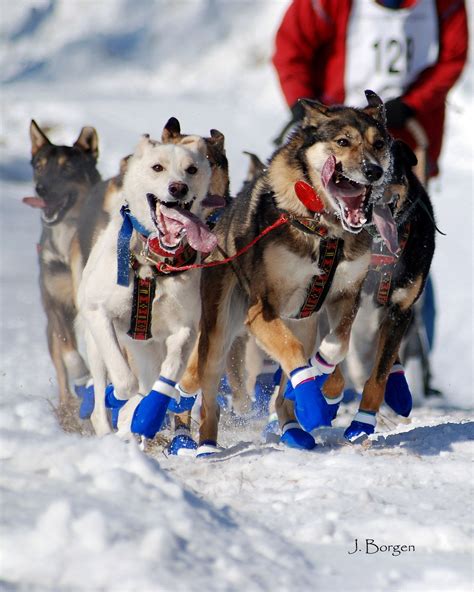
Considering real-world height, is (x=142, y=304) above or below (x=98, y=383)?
above

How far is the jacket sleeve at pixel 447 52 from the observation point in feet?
18.4

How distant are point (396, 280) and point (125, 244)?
118 centimetres

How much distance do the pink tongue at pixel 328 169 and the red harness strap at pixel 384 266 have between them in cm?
64

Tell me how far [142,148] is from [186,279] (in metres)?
0.51

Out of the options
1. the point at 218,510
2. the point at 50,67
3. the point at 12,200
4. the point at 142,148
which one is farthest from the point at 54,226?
the point at 50,67

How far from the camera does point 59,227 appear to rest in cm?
571

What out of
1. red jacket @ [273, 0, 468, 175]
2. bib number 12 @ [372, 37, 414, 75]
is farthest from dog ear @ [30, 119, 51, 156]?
bib number 12 @ [372, 37, 414, 75]

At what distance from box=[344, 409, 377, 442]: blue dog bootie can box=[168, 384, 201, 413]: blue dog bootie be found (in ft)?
2.08

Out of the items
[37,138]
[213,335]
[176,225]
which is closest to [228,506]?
[176,225]

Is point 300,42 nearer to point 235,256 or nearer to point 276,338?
point 235,256

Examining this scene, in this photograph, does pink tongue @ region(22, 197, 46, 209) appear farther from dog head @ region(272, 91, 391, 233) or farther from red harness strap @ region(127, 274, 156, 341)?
dog head @ region(272, 91, 391, 233)

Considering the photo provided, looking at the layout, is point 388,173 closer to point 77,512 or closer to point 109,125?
point 77,512

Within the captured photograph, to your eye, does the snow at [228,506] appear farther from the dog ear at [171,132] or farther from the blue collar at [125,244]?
the dog ear at [171,132]

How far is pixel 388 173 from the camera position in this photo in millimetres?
3734
